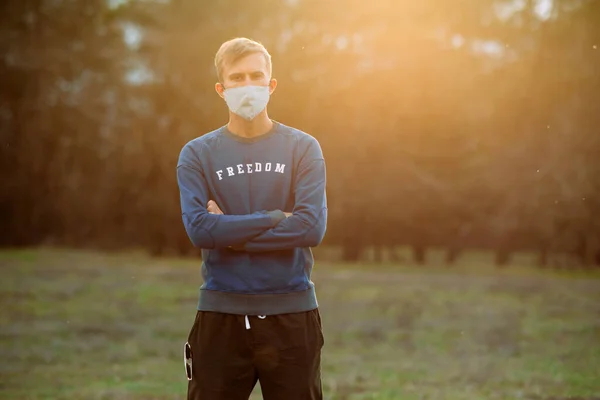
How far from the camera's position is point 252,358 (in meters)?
3.03

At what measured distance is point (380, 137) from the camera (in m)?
28.6

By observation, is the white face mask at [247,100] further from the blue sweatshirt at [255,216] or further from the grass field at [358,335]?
the grass field at [358,335]

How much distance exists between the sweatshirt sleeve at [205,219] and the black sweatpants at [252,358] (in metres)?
0.26

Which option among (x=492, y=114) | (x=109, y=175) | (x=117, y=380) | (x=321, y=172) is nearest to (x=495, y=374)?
(x=117, y=380)

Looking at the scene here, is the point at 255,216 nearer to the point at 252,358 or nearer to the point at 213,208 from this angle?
the point at 213,208

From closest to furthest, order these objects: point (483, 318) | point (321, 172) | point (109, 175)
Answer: point (321, 172), point (483, 318), point (109, 175)

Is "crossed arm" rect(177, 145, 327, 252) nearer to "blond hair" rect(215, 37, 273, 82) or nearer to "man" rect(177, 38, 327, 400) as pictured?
"man" rect(177, 38, 327, 400)

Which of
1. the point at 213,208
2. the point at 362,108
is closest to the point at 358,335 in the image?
the point at 213,208

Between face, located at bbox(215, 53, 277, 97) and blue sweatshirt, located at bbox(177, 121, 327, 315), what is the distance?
0.54ft

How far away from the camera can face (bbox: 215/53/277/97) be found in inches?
123

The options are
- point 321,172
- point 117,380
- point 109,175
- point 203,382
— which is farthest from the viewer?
point 109,175

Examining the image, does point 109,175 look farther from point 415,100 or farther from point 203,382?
point 203,382

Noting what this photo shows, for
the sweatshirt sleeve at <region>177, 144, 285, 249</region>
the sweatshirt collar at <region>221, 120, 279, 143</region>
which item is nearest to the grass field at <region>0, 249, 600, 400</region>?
the sweatshirt sleeve at <region>177, 144, 285, 249</region>

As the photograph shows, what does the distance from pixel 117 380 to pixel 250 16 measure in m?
21.1
